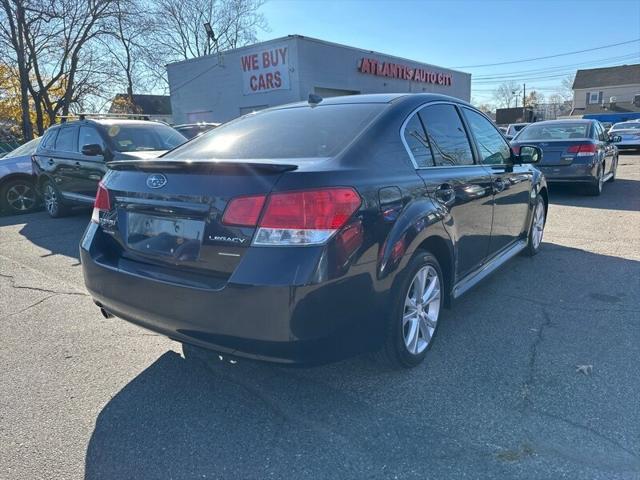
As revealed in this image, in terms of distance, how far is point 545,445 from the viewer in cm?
227

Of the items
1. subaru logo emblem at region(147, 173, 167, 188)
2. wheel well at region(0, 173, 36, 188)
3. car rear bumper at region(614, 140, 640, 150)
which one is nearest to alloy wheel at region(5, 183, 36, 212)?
wheel well at region(0, 173, 36, 188)

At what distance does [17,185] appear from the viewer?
32.0ft

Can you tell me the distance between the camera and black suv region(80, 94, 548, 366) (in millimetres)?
2176

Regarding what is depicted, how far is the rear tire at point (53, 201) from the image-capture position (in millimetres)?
8675

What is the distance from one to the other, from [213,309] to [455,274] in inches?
71.4

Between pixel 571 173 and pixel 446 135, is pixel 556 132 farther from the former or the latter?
pixel 446 135

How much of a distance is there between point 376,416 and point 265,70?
1819cm

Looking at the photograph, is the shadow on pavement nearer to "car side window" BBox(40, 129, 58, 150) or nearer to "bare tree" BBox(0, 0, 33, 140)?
"car side window" BBox(40, 129, 58, 150)

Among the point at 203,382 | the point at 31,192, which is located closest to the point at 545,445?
the point at 203,382

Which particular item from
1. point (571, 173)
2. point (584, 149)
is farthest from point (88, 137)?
point (584, 149)

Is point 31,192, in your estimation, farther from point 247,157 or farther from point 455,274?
point 455,274

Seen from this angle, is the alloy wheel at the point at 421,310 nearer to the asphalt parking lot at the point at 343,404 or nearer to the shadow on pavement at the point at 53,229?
the asphalt parking lot at the point at 343,404

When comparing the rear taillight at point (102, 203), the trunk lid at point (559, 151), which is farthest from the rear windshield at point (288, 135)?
the trunk lid at point (559, 151)

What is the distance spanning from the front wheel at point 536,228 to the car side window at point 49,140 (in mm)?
8050
